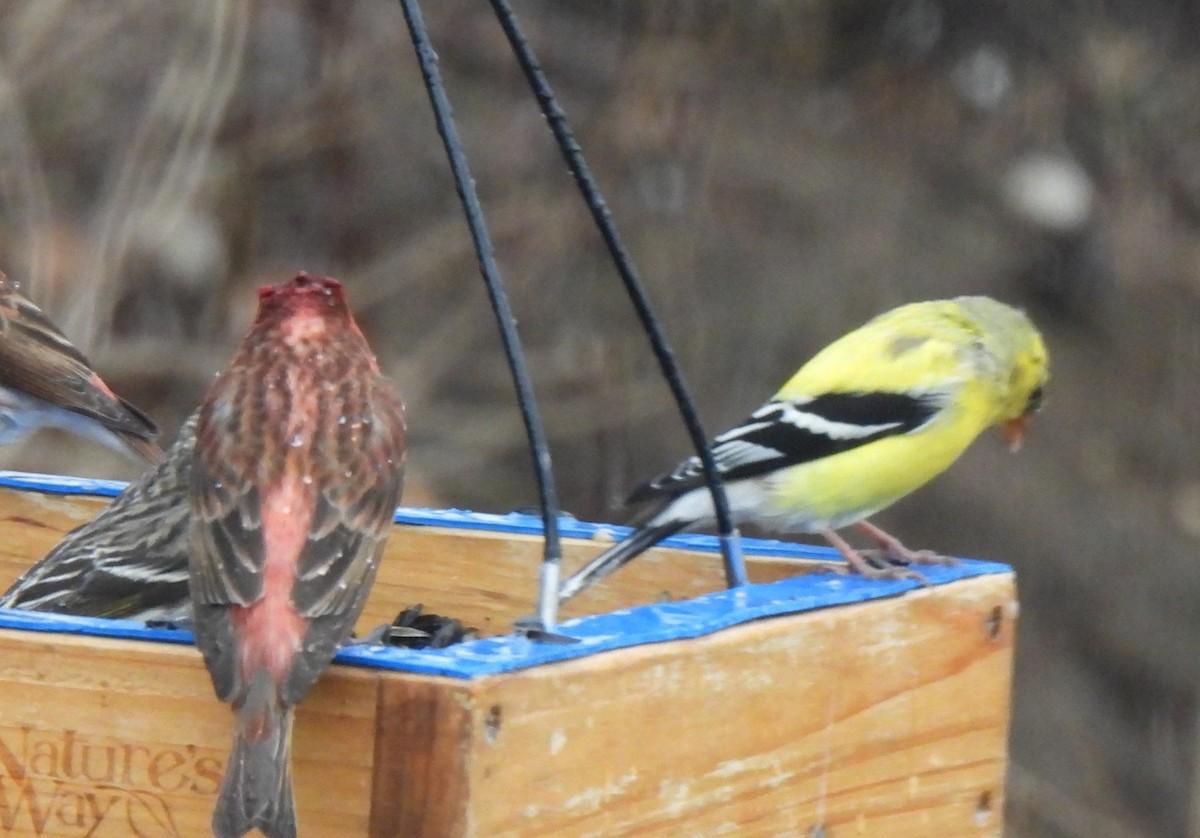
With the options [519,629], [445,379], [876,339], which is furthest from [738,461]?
[445,379]

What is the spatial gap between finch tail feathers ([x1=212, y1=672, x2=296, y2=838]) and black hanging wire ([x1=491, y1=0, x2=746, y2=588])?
0.97 metres

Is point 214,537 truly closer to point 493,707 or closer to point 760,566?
point 493,707

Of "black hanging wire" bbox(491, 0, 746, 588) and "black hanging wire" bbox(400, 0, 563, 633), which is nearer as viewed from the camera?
"black hanging wire" bbox(400, 0, 563, 633)

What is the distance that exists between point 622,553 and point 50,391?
91.8 inches

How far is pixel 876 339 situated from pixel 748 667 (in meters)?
2.21

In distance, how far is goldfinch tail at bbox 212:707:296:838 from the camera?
100.0 inches

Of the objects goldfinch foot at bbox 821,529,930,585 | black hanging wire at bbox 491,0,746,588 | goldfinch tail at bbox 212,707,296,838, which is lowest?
goldfinch tail at bbox 212,707,296,838

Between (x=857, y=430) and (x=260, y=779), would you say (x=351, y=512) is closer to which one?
(x=260, y=779)

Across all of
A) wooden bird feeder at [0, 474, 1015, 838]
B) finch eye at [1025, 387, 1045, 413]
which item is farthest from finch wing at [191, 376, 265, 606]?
finch eye at [1025, 387, 1045, 413]

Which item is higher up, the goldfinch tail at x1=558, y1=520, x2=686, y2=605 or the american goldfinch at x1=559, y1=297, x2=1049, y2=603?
the american goldfinch at x1=559, y1=297, x2=1049, y2=603

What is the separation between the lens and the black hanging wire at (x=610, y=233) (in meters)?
3.20

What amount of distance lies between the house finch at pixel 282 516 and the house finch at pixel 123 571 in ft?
1.56

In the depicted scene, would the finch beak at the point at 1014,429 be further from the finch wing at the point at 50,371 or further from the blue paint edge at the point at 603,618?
the finch wing at the point at 50,371

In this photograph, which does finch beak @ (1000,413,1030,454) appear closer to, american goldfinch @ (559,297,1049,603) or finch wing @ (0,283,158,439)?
american goldfinch @ (559,297,1049,603)
